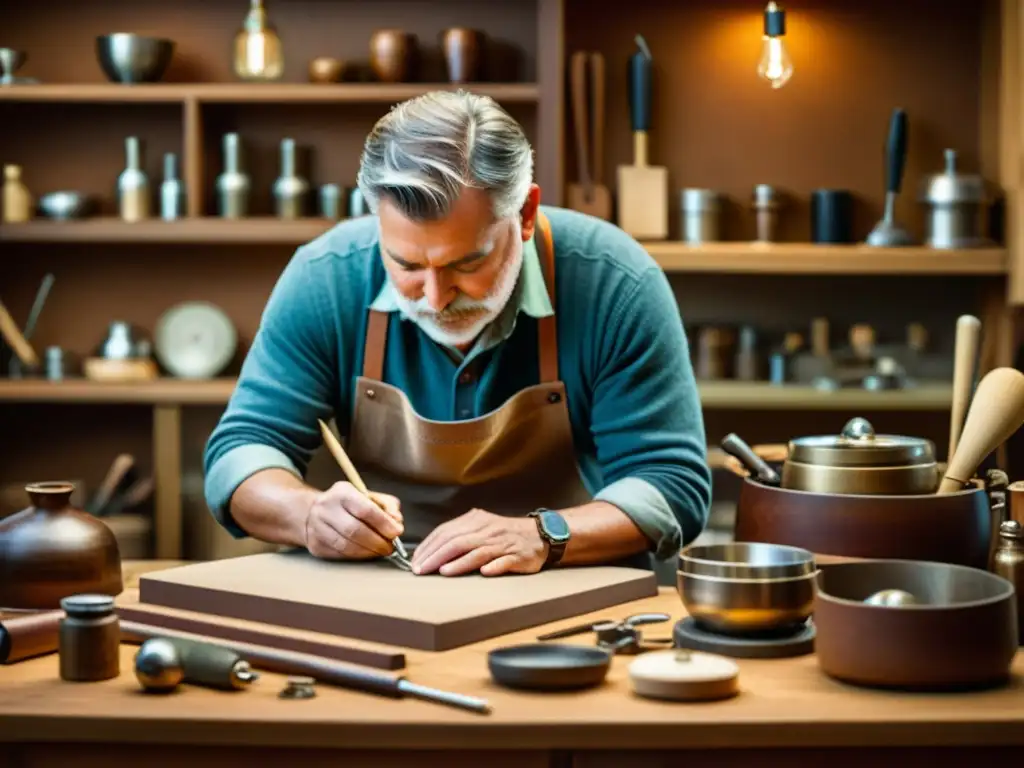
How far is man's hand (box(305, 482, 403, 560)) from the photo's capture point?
2098mm

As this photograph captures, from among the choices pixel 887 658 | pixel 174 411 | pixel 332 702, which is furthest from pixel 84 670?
pixel 174 411

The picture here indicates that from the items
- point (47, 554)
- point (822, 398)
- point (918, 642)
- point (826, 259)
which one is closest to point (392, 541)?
point (47, 554)

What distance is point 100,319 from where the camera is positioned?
203 inches

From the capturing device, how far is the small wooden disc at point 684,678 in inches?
61.5

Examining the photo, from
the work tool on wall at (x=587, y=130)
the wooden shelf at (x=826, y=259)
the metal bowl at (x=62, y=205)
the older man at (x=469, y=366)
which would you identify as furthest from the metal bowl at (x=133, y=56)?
the older man at (x=469, y=366)

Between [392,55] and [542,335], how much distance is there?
241cm

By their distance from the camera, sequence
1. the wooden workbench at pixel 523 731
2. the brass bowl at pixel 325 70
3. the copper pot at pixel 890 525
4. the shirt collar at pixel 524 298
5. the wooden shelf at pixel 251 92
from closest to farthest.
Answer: the wooden workbench at pixel 523 731
the copper pot at pixel 890 525
the shirt collar at pixel 524 298
the wooden shelf at pixel 251 92
the brass bowl at pixel 325 70

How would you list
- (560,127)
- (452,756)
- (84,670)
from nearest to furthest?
(452,756) → (84,670) → (560,127)

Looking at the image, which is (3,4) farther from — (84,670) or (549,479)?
(84,670)

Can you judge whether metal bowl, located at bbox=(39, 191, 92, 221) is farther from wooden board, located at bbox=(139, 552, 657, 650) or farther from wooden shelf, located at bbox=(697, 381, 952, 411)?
wooden board, located at bbox=(139, 552, 657, 650)

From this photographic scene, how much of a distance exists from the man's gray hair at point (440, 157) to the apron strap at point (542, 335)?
0.91ft

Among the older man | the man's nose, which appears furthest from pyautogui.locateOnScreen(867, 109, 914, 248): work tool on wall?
the man's nose

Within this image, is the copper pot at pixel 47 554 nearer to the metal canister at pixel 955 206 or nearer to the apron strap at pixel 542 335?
the apron strap at pixel 542 335

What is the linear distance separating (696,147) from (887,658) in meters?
3.51
